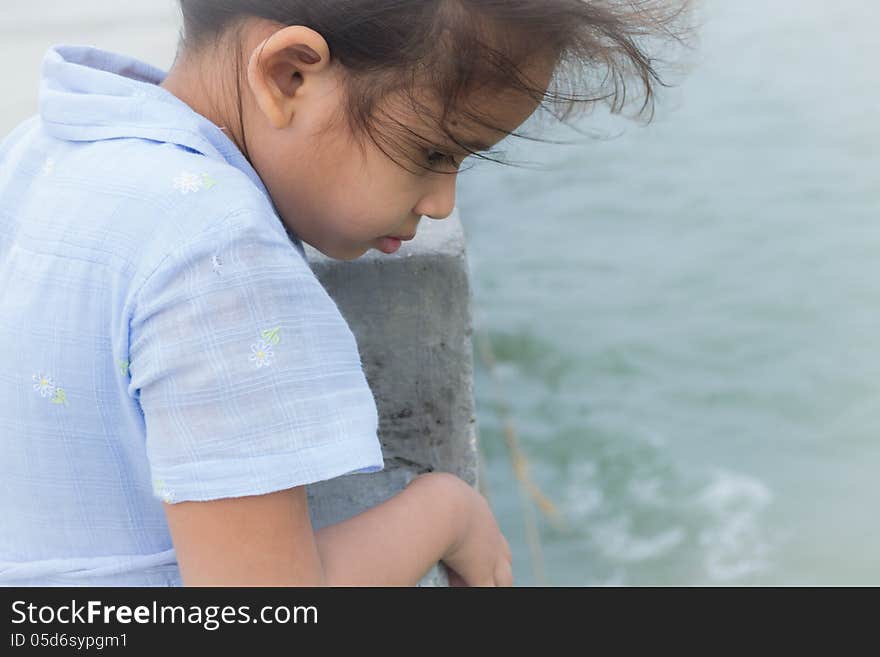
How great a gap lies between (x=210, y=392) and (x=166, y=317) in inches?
3.3

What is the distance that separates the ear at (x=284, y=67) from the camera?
114cm

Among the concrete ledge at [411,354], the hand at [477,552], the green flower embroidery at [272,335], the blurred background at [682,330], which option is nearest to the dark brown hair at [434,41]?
the green flower embroidery at [272,335]

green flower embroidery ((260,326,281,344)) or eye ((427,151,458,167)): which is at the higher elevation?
eye ((427,151,458,167))

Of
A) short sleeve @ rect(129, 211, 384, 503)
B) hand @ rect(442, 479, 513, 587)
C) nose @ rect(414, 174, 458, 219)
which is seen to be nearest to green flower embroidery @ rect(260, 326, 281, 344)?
short sleeve @ rect(129, 211, 384, 503)

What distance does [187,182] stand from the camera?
1.08 m

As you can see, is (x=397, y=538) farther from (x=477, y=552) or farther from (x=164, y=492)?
(x=164, y=492)

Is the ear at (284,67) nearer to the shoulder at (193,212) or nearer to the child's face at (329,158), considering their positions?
the child's face at (329,158)

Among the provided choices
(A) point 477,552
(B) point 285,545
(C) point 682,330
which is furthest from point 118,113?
(C) point 682,330

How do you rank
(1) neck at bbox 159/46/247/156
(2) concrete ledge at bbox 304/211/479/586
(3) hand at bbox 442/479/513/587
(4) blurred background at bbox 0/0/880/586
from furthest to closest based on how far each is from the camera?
(4) blurred background at bbox 0/0/880/586 < (2) concrete ledge at bbox 304/211/479/586 < (3) hand at bbox 442/479/513/587 < (1) neck at bbox 159/46/247/156

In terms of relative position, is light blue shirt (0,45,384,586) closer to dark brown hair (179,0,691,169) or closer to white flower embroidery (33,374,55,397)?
white flower embroidery (33,374,55,397)

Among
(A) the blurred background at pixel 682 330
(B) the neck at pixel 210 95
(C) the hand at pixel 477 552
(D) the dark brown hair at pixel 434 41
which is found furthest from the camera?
(A) the blurred background at pixel 682 330

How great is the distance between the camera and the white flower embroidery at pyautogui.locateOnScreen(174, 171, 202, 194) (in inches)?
42.4

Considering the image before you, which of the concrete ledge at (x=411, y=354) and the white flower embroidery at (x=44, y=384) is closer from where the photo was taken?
the white flower embroidery at (x=44, y=384)

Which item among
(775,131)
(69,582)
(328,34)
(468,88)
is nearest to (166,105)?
(328,34)
